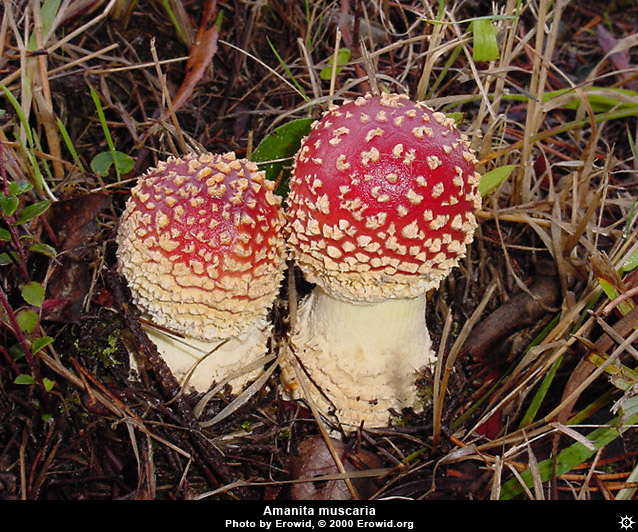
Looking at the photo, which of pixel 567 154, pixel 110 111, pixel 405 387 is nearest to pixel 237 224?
pixel 405 387

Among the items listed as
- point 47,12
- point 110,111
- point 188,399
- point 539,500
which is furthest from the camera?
point 110,111

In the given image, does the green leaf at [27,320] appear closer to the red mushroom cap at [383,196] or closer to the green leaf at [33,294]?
the green leaf at [33,294]

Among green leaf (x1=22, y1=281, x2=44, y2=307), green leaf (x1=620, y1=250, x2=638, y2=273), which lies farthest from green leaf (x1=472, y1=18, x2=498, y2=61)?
green leaf (x1=22, y1=281, x2=44, y2=307)

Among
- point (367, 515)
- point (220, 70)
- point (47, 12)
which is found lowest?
point (367, 515)

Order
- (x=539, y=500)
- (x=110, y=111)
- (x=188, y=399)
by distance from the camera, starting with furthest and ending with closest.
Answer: (x=110, y=111) → (x=188, y=399) → (x=539, y=500)

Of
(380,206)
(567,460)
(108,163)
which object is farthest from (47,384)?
(567,460)

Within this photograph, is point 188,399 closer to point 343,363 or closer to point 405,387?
point 343,363

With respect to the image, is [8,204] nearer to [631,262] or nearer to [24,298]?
[24,298]

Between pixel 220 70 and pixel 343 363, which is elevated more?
pixel 220 70
